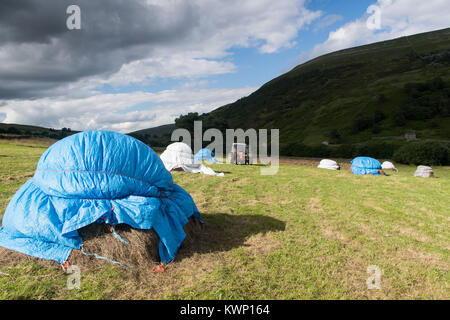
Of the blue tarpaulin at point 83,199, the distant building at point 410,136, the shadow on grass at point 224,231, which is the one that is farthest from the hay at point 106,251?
the distant building at point 410,136

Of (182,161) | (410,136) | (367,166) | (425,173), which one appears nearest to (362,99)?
(410,136)

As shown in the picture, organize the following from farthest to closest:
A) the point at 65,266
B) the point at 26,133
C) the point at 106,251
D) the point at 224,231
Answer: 1. the point at 26,133
2. the point at 224,231
3. the point at 106,251
4. the point at 65,266

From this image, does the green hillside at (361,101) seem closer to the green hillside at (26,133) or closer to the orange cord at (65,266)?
the green hillside at (26,133)

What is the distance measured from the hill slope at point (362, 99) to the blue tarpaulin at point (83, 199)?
62.8 m

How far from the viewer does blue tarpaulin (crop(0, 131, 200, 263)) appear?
5281 mm

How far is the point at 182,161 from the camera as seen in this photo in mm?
19719

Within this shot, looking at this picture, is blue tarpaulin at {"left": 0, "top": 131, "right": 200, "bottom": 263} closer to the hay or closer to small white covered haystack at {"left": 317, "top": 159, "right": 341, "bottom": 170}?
the hay

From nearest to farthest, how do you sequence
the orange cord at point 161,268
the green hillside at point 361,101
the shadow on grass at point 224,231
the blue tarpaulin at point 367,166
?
the orange cord at point 161,268 → the shadow on grass at point 224,231 → the blue tarpaulin at point 367,166 → the green hillside at point 361,101

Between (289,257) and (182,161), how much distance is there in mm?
14322

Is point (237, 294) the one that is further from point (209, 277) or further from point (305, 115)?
point (305, 115)

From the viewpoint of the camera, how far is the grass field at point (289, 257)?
4941 mm

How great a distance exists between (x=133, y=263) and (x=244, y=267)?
8.10ft

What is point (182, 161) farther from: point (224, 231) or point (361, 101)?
point (361, 101)
